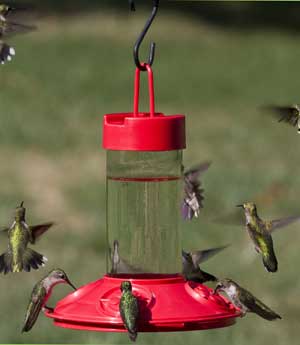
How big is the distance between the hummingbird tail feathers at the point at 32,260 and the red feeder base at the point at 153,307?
1180 millimetres

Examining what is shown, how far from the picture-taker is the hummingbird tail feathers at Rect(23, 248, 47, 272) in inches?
261

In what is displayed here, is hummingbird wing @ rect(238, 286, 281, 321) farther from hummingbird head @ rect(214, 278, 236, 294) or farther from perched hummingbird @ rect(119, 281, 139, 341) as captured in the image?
perched hummingbird @ rect(119, 281, 139, 341)

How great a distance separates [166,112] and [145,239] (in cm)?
1174

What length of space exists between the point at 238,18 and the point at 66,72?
3.24 metres

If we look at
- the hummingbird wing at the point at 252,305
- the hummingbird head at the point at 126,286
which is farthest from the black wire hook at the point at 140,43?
the hummingbird wing at the point at 252,305

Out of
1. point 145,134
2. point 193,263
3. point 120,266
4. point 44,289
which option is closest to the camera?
point 145,134

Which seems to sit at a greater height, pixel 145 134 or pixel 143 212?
pixel 145 134

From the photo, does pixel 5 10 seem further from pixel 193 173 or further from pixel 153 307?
pixel 153 307

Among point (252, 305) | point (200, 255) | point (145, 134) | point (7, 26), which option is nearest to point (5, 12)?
point (7, 26)

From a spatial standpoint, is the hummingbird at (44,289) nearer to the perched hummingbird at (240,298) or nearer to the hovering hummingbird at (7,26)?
the perched hummingbird at (240,298)

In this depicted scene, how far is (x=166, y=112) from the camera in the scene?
17516 mm

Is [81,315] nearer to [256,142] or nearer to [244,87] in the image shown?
[256,142]

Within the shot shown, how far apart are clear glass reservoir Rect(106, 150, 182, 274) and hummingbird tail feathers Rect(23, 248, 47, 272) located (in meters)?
0.78

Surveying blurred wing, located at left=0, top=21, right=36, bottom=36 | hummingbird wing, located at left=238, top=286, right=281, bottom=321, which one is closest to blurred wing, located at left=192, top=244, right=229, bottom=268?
hummingbird wing, located at left=238, top=286, right=281, bottom=321
